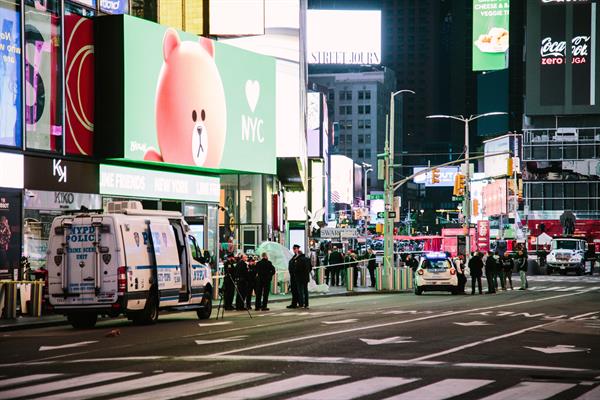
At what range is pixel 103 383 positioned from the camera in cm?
1324

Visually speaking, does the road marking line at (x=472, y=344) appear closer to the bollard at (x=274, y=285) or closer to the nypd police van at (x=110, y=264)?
the nypd police van at (x=110, y=264)

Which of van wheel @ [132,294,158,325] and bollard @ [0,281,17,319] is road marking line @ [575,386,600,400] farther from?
bollard @ [0,281,17,319]

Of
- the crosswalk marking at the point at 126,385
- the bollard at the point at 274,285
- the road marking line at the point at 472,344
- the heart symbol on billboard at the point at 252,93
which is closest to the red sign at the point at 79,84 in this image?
the bollard at the point at 274,285

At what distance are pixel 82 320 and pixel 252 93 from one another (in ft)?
73.0

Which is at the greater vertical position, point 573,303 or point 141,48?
point 141,48

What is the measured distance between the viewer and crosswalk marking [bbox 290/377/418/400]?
469 inches

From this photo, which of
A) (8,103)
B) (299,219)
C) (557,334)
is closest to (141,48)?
(8,103)

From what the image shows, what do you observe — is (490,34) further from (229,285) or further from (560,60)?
(229,285)

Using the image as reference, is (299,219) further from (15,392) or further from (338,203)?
(338,203)

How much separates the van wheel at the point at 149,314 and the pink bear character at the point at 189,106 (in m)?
12.6

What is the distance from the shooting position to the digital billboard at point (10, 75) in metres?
31.4

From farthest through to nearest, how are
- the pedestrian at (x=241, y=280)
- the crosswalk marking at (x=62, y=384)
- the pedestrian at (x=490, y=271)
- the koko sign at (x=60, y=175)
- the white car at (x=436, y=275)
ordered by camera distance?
1. the pedestrian at (x=490, y=271)
2. the white car at (x=436, y=275)
3. the koko sign at (x=60, y=175)
4. the pedestrian at (x=241, y=280)
5. the crosswalk marking at (x=62, y=384)

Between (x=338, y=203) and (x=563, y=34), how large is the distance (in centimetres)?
3845

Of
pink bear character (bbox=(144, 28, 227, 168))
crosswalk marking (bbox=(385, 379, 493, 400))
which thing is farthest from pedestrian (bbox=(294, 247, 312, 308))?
crosswalk marking (bbox=(385, 379, 493, 400))
